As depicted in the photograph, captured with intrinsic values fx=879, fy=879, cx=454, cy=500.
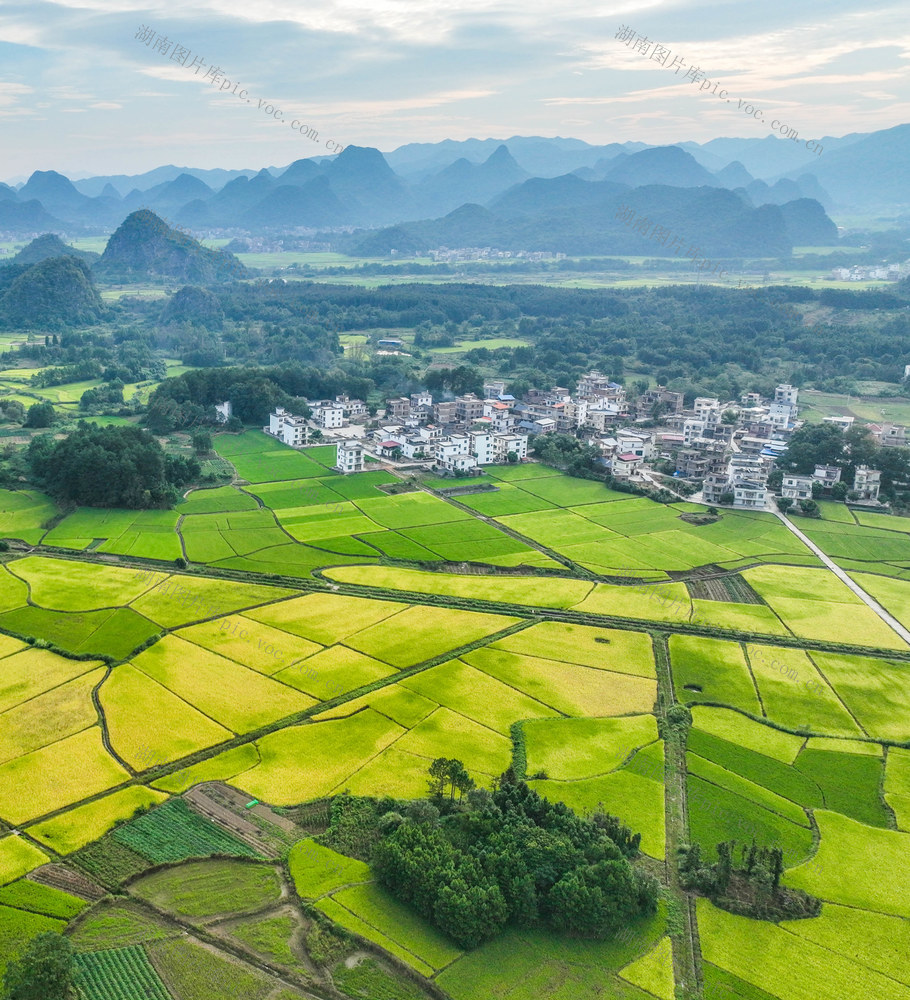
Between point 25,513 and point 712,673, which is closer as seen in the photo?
point 712,673

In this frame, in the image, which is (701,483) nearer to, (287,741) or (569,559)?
(569,559)

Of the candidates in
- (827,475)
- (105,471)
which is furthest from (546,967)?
(827,475)

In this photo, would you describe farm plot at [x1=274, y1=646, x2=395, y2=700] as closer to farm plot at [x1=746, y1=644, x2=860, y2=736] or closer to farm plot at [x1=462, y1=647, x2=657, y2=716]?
farm plot at [x1=462, y1=647, x2=657, y2=716]

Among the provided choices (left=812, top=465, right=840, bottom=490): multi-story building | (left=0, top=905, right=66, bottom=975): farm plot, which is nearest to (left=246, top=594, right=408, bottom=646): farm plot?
(left=0, top=905, right=66, bottom=975): farm plot

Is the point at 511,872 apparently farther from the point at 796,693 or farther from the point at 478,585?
the point at 478,585

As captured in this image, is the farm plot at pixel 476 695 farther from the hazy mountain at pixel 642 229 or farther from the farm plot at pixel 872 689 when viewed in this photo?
the hazy mountain at pixel 642 229

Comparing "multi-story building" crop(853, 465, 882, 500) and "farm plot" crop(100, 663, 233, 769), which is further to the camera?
"multi-story building" crop(853, 465, 882, 500)

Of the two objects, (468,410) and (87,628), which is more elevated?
(468,410)
